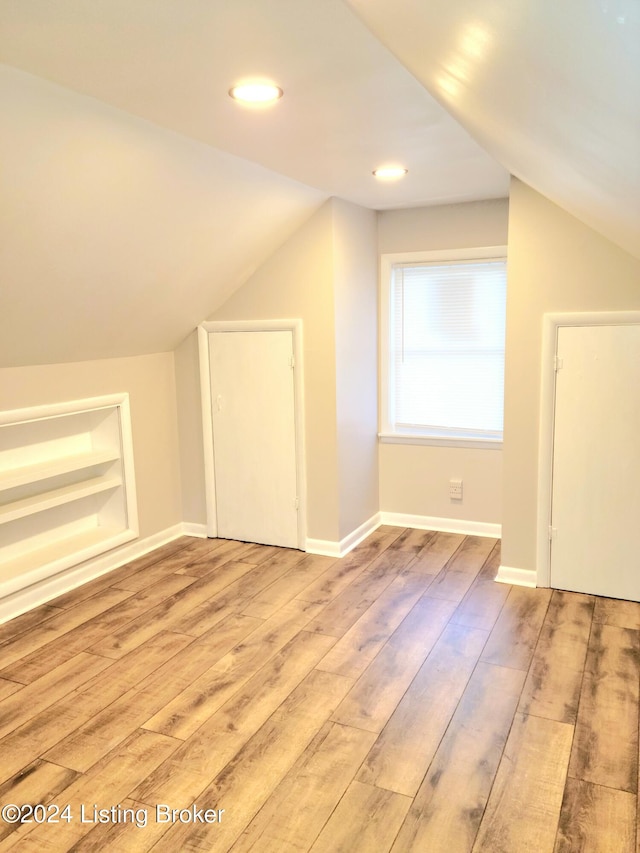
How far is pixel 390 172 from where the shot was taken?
3.22m

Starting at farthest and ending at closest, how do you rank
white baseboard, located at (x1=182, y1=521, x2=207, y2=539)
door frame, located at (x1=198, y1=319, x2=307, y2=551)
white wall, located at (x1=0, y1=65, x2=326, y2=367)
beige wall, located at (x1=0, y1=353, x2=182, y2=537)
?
white baseboard, located at (x1=182, y1=521, x2=207, y2=539)
door frame, located at (x1=198, y1=319, x2=307, y2=551)
beige wall, located at (x1=0, y1=353, x2=182, y2=537)
white wall, located at (x1=0, y1=65, x2=326, y2=367)

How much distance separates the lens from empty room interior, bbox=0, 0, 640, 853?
1.75 m

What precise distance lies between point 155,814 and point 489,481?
298cm

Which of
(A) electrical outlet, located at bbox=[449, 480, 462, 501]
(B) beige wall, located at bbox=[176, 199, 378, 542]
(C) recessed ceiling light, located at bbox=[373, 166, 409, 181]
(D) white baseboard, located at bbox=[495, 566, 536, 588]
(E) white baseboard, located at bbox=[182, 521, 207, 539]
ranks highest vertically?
(C) recessed ceiling light, located at bbox=[373, 166, 409, 181]

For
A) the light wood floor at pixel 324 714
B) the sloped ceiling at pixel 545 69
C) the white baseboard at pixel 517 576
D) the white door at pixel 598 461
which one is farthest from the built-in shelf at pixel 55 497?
the sloped ceiling at pixel 545 69

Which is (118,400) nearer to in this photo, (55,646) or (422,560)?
(55,646)

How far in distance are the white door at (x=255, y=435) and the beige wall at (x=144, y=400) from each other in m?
0.31

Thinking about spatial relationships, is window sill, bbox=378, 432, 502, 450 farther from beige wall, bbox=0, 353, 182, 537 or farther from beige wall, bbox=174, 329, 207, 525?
beige wall, bbox=0, 353, 182, 537

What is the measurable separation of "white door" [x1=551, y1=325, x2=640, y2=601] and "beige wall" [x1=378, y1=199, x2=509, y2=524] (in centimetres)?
89

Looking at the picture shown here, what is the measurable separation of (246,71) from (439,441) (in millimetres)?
3029

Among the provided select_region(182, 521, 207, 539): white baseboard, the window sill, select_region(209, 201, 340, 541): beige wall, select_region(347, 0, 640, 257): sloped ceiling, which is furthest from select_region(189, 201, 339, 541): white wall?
select_region(347, 0, 640, 257): sloped ceiling

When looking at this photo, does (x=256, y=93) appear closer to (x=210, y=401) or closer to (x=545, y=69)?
(x=545, y=69)

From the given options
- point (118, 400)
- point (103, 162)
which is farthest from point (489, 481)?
point (103, 162)

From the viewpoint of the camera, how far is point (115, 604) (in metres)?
3.55
